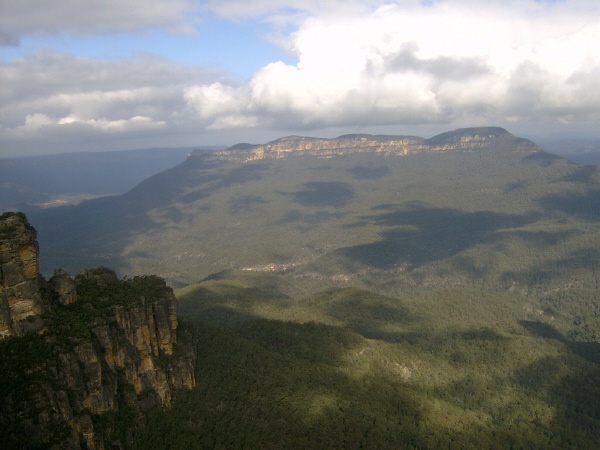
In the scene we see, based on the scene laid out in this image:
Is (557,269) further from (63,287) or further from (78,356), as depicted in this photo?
(78,356)

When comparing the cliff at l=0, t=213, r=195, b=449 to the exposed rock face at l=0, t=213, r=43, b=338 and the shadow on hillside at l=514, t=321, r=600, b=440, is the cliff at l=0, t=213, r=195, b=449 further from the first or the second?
the shadow on hillside at l=514, t=321, r=600, b=440

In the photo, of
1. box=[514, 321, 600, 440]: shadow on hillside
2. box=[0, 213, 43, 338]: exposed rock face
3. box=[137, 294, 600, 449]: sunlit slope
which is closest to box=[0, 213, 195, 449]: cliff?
box=[0, 213, 43, 338]: exposed rock face

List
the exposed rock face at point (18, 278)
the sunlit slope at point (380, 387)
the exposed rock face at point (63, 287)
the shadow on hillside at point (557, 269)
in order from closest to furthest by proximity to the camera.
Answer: the exposed rock face at point (18, 278)
the exposed rock face at point (63, 287)
the sunlit slope at point (380, 387)
the shadow on hillside at point (557, 269)

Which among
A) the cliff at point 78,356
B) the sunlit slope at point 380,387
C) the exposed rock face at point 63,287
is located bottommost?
the sunlit slope at point 380,387

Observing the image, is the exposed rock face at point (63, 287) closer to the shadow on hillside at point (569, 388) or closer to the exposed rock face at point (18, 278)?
the exposed rock face at point (18, 278)

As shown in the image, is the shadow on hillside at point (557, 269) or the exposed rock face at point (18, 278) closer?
the exposed rock face at point (18, 278)

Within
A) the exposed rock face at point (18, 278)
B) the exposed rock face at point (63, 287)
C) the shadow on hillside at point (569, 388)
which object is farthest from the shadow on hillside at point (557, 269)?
the exposed rock face at point (18, 278)

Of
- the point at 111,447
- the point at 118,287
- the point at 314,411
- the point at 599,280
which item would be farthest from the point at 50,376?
the point at 599,280

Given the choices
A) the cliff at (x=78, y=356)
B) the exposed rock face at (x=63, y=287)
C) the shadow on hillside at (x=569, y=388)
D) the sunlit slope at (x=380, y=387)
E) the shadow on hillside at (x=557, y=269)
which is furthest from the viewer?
the shadow on hillside at (x=557, y=269)

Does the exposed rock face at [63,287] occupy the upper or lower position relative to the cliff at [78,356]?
upper

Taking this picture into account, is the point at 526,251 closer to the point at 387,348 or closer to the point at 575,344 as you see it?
the point at 575,344
